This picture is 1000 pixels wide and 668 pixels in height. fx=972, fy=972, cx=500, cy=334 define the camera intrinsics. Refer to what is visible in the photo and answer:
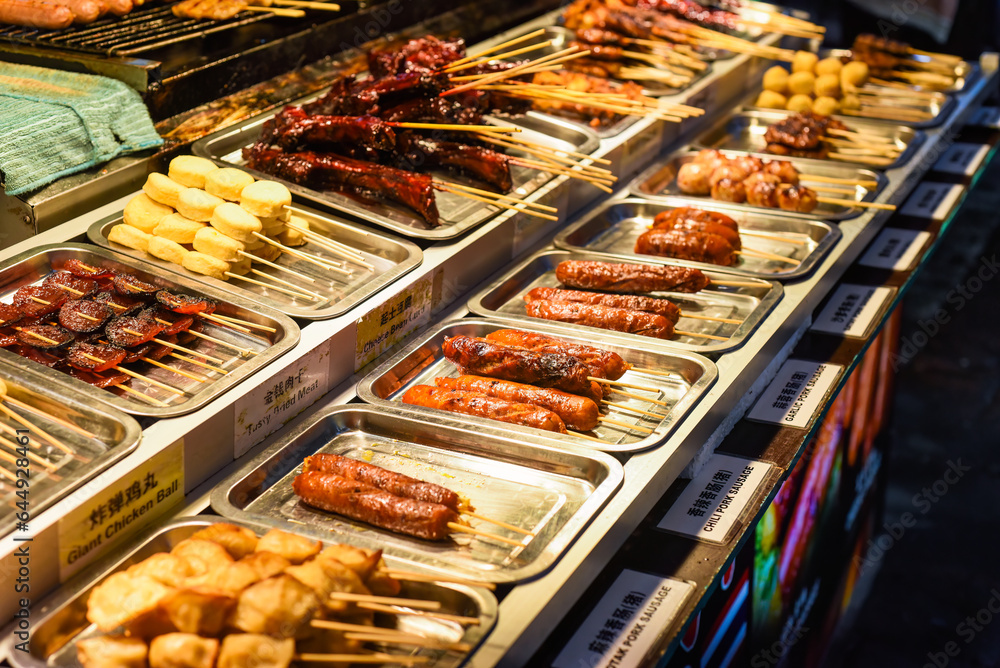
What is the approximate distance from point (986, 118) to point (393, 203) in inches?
197

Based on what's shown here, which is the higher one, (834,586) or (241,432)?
(241,432)

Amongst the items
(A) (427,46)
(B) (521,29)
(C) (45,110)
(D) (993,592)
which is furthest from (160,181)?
(D) (993,592)

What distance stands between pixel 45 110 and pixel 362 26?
208 cm

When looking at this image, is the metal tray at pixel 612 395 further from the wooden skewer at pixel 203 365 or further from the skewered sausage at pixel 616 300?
the wooden skewer at pixel 203 365

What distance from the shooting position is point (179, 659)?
7.02 ft

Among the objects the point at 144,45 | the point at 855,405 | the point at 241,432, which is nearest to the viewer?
the point at 241,432

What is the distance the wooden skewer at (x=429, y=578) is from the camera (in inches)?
95.5

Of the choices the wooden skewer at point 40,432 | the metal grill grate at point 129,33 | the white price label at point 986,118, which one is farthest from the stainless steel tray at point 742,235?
the white price label at point 986,118

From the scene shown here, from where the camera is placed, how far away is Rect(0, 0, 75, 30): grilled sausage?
4367 mm

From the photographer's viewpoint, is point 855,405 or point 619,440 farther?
point 855,405

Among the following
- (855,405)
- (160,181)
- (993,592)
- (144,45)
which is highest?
(144,45)

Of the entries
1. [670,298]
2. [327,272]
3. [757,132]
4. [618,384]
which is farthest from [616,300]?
[757,132]

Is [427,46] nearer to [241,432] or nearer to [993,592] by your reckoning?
[241,432]

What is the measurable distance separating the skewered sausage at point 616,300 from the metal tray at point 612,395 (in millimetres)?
233
